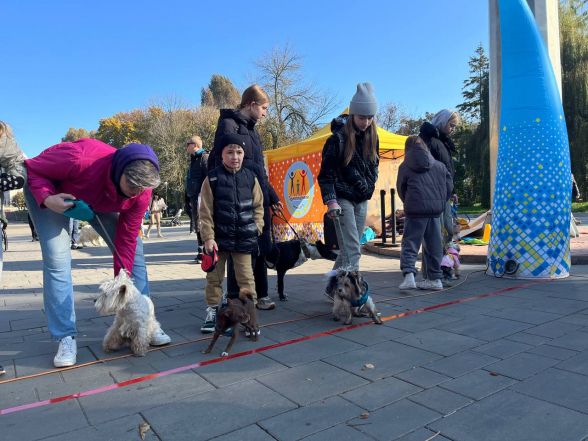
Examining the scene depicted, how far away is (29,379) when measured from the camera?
2854 millimetres

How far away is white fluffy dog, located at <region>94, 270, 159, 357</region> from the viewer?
307 cm

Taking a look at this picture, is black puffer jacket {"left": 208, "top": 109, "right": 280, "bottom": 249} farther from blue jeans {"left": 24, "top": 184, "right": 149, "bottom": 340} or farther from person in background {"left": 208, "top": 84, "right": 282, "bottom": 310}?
blue jeans {"left": 24, "top": 184, "right": 149, "bottom": 340}

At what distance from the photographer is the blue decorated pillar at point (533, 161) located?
5.40 metres

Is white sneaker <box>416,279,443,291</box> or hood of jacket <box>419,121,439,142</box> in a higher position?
hood of jacket <box>419,121,439,142</box>

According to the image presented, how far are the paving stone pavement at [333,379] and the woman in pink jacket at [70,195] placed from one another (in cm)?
46

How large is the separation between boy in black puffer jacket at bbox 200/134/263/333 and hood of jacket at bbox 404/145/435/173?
2.16 meters

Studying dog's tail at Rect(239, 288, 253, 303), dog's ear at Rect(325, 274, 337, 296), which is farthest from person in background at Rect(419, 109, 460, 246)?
dog's tail at Rect(239, 288, 253, 303)

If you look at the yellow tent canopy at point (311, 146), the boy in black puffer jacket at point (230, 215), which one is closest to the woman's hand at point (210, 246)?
the boy in black puffer jacket at point (230, 215)

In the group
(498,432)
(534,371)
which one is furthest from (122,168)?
(534,371)

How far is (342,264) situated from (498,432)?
2.53 m

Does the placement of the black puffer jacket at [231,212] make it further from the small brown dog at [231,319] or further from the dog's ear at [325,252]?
the dog's ear at [325,252]

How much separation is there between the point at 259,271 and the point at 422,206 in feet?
6.53

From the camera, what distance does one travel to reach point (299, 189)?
10.1m

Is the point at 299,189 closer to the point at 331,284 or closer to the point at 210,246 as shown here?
the point at 331,284
